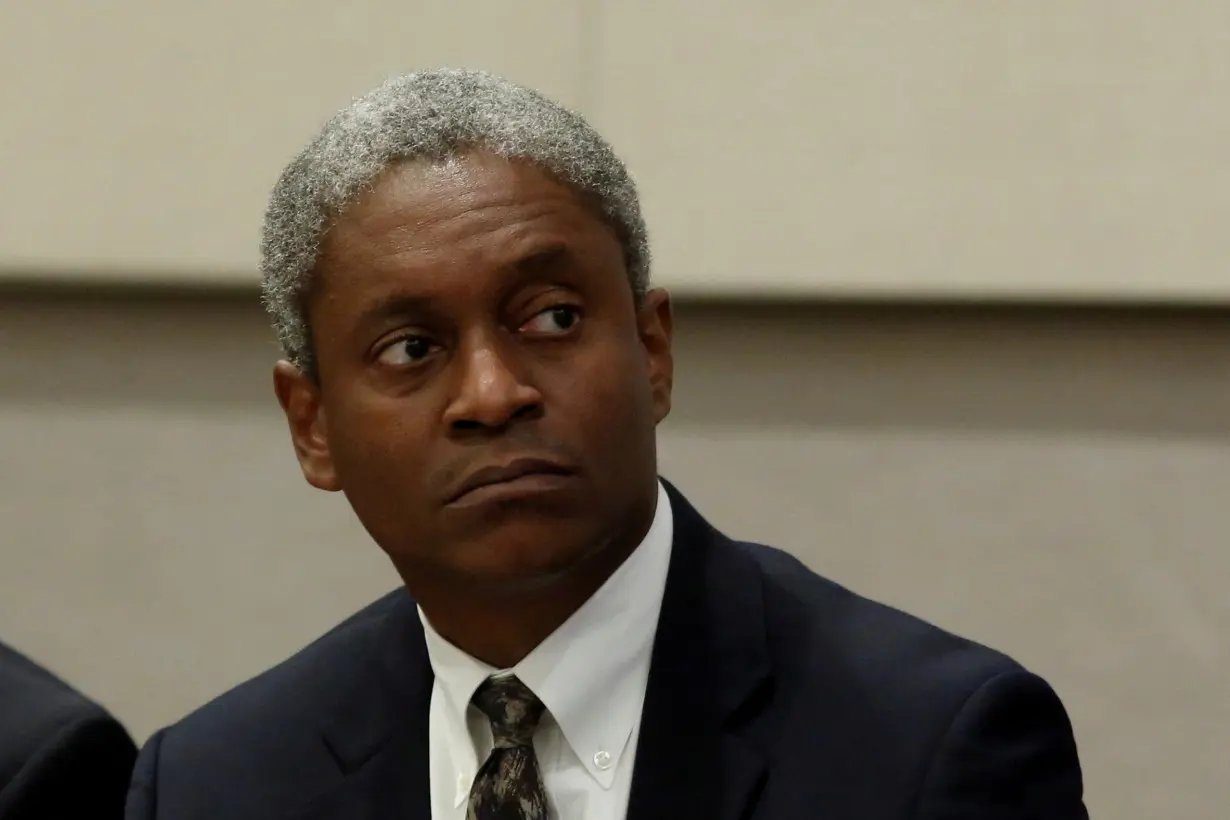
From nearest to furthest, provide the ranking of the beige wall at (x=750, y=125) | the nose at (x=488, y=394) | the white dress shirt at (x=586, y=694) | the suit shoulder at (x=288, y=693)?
the nose at (x=488, y=394)
the white dress shirt at (x=586, y=694)
the suit shoulder at (x=288, y=693)
the beige wall at (x=750, y=125)

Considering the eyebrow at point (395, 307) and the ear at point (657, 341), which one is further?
the ear at point (657, 341)

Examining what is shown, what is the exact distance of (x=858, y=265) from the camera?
1.57 metres

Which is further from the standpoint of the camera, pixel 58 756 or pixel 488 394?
pixel 58 756

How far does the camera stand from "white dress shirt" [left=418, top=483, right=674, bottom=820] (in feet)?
3.56

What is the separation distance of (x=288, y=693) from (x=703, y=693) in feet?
1.35

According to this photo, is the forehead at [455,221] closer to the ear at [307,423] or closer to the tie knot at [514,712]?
the ear at [307,423]

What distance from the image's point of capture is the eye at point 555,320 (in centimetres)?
102

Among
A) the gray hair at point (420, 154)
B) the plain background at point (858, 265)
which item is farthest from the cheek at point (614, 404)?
the plain background at point (858, 265)

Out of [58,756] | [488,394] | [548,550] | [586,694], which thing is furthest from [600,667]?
[58,756]

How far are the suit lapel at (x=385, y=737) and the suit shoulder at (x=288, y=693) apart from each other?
24mm

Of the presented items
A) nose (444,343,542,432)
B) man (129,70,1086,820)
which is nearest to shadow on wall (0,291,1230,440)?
man (129,70,1086,820)

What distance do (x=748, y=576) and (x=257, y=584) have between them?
2.64ft

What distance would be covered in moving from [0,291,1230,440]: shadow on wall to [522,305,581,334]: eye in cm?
61

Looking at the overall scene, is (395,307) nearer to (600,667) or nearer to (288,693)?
(600,667)
